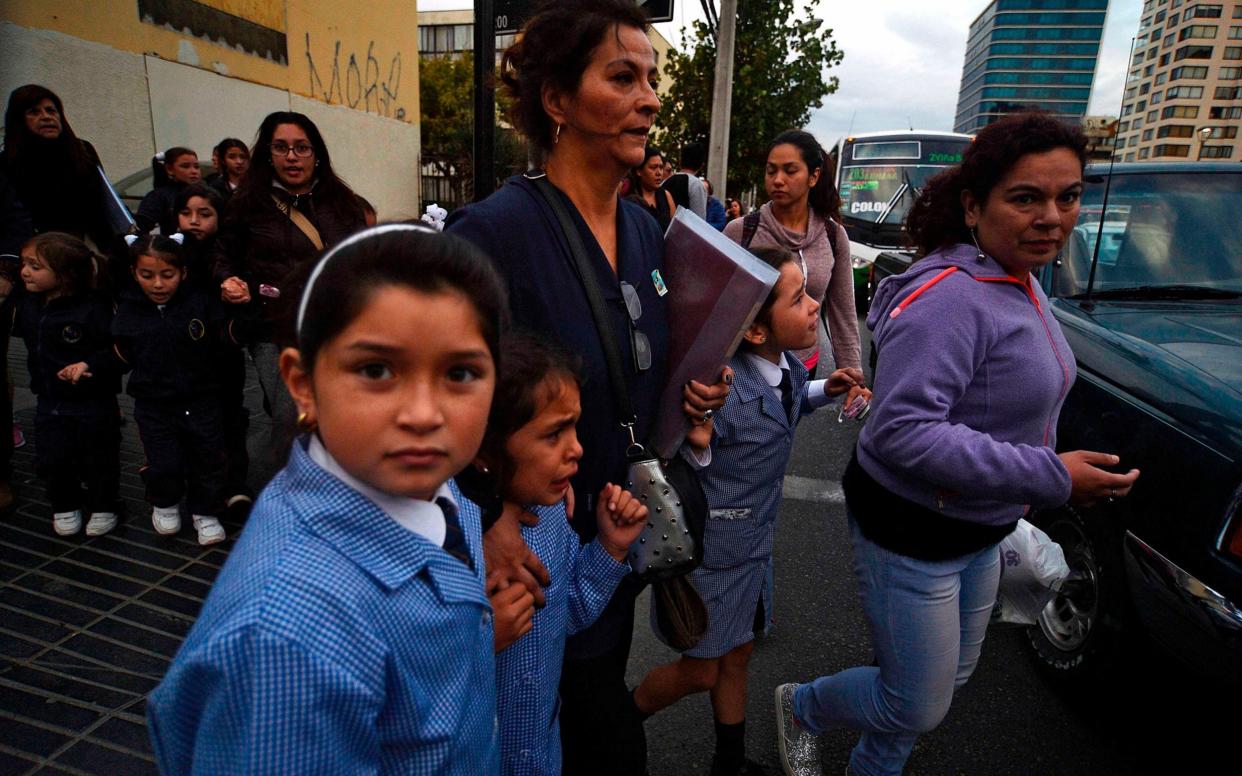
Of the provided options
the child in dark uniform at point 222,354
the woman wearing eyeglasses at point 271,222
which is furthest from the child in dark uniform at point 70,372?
the woman wearing eyeglasses at point 271,222

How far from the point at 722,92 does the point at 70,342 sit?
1204 cm

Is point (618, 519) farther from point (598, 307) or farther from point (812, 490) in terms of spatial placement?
point (812, 490)

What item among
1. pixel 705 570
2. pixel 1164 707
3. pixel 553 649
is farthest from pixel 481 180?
pixel 1164 707

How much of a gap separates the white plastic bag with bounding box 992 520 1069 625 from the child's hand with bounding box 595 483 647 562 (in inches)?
44.7

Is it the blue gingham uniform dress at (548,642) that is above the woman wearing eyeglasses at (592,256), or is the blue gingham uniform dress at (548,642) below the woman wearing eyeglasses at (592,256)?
below

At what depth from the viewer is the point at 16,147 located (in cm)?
414

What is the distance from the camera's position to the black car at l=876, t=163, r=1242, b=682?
2189mm

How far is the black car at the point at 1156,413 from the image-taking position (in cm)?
219

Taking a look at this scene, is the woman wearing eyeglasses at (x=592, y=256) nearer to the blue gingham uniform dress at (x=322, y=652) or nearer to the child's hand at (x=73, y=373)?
the blue gingham uniform dress at (x=322, y=652)

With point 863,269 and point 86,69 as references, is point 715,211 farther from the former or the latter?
point 86,69

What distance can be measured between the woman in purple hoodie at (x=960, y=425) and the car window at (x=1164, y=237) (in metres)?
1.77

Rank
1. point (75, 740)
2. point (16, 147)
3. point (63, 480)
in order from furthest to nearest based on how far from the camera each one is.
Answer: point (16, 147), point (63, 480), point (75, 740)

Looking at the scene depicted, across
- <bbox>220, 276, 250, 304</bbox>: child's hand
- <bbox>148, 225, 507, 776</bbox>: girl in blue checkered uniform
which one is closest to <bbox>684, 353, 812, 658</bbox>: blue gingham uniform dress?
<bbox>148, 225, 507, 776</bbox>: girl in blue checkered uniform

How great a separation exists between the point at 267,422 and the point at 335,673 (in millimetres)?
5102
